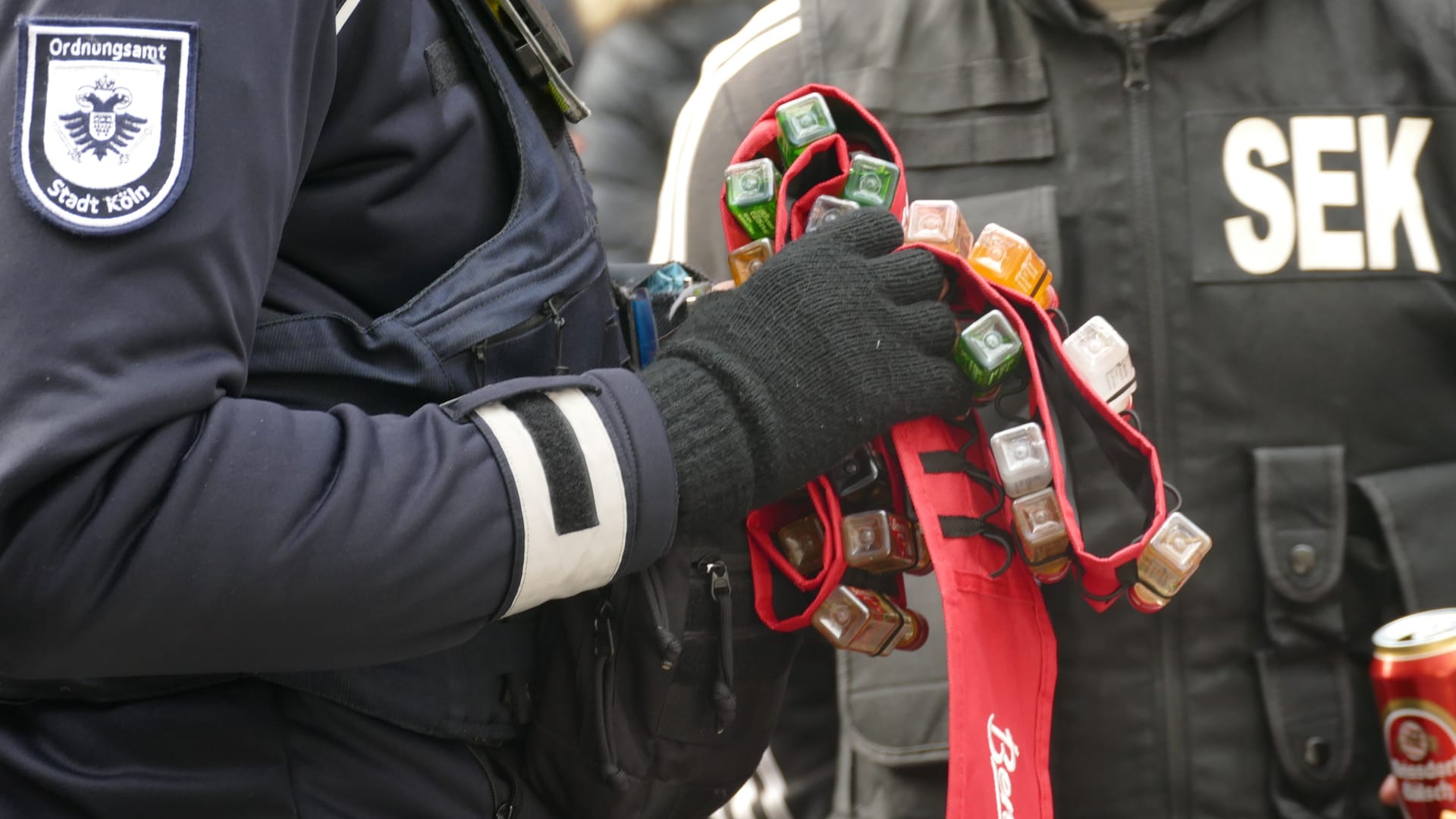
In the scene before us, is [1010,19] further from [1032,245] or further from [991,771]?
[991,771]

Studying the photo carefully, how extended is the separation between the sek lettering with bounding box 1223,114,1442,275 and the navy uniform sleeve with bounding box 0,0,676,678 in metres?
0.76

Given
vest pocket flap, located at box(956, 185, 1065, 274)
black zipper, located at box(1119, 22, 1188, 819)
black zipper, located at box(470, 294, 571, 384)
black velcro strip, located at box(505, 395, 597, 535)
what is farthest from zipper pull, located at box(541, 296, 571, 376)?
black zipper, located at box(1119, 22, 1188, 819)

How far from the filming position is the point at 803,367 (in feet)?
2.71

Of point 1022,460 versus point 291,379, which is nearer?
point 291,379

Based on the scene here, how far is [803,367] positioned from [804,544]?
17cm

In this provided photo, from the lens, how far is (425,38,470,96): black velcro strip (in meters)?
0.77

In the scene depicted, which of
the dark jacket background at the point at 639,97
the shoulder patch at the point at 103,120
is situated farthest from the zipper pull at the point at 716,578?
the dark jacket background at the point at 639,97

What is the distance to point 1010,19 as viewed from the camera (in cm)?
124

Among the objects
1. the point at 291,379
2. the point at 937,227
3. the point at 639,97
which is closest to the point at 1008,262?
the point at 937,227

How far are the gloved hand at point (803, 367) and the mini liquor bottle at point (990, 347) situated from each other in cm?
2

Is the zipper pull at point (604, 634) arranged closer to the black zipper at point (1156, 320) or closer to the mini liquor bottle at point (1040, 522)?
the mini liquor bottle at point (1040, 522)

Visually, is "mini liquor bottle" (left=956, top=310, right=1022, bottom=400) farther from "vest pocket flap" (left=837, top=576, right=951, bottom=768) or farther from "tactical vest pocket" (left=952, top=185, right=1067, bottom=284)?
"vest pocket flap" (left=837, top=576, right=951, bottom=768)

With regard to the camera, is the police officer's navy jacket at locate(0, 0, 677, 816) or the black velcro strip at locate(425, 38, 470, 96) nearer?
the police officer's navy jacket at locate(0, 0, 677, 816)

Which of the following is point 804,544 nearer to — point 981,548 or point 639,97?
point 981,548
